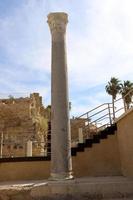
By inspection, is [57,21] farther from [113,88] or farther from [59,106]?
[113,88]

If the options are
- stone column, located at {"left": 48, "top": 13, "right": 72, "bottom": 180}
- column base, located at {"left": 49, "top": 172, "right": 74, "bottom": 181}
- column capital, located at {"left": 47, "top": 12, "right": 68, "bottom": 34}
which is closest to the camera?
column base, located at {"left": 49, "top": 172, "right": 74, "bottom": 181}

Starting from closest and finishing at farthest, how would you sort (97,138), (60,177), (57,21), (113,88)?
(60,177) < (57,21) < (97,138) < (113,88)

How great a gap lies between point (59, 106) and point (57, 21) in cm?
283

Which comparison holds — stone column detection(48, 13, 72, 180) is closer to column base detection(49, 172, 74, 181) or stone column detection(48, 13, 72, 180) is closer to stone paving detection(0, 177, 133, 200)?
column base detection(49, 172, 74, 181)

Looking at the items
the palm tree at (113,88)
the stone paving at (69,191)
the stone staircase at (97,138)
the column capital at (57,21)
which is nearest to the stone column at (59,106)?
the column capital at (57,21)

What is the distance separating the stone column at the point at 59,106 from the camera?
352 inches

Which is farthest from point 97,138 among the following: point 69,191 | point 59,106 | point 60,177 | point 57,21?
point 57,21

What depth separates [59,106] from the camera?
30.7 ft

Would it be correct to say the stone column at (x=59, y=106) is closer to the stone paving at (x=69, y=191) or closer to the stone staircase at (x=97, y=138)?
the stone paving at (x=69, y=191)

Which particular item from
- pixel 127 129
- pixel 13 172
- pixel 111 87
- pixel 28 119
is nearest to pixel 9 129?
pixel 28 119

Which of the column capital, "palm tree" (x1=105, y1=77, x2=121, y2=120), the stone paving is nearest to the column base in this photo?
the stone paving

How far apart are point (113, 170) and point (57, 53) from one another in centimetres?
556

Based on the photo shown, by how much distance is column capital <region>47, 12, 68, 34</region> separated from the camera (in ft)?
32.5

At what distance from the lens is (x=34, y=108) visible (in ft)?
125
